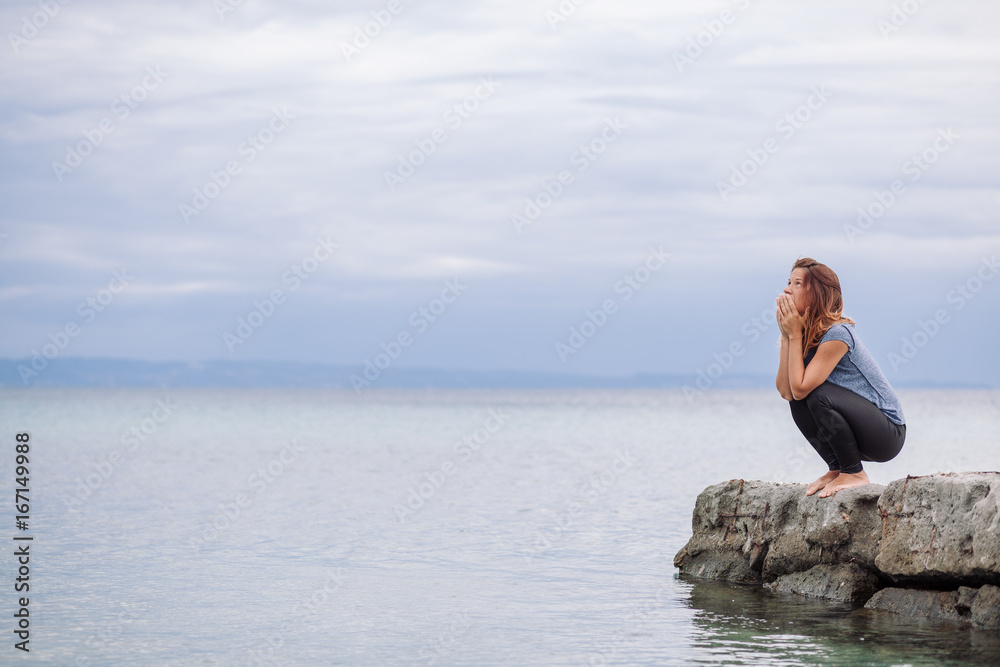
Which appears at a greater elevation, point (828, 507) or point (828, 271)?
point (828, 271)

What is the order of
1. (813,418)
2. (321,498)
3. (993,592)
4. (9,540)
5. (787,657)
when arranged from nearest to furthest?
(787,657), (993,592), (813,418), (9,540), (321,498)

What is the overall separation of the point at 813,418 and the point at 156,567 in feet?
26.6

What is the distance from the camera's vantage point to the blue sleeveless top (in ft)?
31.4

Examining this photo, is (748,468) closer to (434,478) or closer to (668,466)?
(668,466)

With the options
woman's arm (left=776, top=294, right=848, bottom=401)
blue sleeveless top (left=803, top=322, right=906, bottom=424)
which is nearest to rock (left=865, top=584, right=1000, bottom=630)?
blue sleeveless top (left=803, top=322, right=906, bottom=424)

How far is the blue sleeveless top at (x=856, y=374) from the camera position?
958 cm

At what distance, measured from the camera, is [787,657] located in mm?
7855

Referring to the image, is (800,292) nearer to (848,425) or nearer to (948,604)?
(848,425)

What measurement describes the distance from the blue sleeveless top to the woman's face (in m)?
0.34

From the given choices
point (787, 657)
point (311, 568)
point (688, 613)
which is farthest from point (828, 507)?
point (311, 568)

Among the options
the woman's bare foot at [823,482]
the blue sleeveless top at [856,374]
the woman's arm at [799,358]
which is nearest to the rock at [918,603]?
the woman's bare foot at [823,482]

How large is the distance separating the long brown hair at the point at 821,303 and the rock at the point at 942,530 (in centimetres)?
155

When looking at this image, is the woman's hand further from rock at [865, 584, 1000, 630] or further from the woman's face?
rock at [865, 584, 1000, 630]

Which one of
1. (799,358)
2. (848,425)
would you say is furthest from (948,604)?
(799,358)
